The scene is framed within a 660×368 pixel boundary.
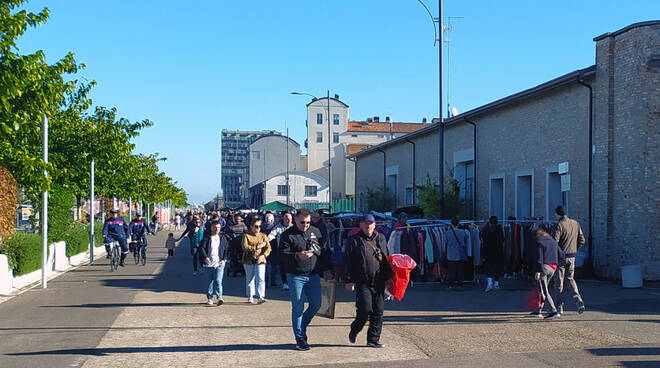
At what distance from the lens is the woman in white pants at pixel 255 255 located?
1326cm

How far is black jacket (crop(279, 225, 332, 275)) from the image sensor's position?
8875 mm

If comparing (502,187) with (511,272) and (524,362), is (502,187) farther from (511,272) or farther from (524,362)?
(524,362)

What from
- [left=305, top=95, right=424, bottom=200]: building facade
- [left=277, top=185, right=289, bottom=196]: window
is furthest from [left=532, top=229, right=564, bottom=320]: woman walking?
[left=305, top=95, right=424, bottom=200]: building facade

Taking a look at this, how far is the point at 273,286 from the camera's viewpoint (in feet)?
56.1

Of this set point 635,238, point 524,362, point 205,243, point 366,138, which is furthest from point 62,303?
point 366,138

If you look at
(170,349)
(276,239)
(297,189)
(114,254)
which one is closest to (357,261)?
(170,349)

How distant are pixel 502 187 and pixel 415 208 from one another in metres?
3.52

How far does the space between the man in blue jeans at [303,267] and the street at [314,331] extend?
422 millimetres

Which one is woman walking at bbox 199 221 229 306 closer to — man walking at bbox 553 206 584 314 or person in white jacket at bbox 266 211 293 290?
person in white jacket at bbox 266 211 293 290

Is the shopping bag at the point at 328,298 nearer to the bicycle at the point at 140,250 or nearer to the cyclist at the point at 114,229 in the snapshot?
the cyclist at the point at 114,229

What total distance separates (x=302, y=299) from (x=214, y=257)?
4844mm

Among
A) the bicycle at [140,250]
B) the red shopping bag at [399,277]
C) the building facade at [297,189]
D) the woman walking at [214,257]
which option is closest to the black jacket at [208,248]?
the woman walking at [214,257]

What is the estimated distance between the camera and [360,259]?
8.60m

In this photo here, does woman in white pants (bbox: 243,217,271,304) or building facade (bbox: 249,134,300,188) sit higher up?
building facade (bbox: 249,134,300,188)
